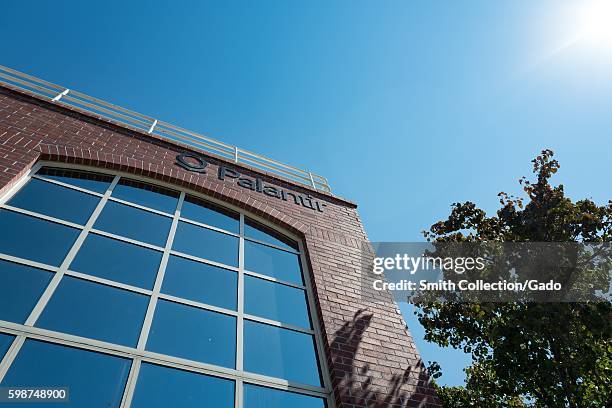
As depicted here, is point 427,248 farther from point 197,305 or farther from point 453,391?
point 197,305

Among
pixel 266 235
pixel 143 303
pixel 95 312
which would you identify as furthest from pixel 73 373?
pixel 266 235

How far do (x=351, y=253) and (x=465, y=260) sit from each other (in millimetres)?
5589

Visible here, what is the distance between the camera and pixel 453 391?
613 inches

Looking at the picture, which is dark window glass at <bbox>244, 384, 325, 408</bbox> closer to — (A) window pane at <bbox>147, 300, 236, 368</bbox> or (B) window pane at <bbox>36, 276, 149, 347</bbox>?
(A) window pane at <bbox>147, 300, 236, 368</bbox>

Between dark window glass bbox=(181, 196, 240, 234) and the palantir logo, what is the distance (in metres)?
0.69

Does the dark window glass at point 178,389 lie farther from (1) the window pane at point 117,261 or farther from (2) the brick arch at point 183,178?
(2) the brick arch at point 183,178

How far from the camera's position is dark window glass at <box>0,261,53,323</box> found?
363 centimetres

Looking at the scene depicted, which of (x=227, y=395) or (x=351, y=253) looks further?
(x=351, y=253)

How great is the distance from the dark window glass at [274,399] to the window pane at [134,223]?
2.38m

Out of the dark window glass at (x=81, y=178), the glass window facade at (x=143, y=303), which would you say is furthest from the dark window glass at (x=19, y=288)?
the dark window glass at (x=81, y=178)

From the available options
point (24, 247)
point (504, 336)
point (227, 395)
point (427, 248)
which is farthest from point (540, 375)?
point (24, 247)

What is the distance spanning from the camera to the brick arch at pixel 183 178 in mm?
6133

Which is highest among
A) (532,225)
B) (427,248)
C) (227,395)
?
(427,248)

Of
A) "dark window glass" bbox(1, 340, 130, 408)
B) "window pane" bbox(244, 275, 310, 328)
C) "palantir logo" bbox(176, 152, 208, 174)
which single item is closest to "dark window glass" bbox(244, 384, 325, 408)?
"window pane" bbox(244, 275, 310, 328)
